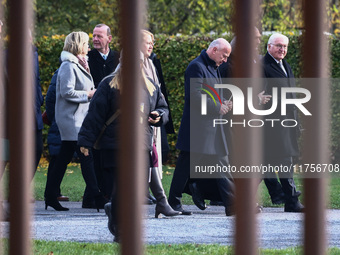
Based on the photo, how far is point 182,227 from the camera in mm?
7031

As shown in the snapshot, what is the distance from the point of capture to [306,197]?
1108 mm

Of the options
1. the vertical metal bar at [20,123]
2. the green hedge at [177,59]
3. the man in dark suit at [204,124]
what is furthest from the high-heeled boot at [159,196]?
the green hedge at [177,59]

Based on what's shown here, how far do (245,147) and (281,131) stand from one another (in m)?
7.42

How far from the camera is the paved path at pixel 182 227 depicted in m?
6.16

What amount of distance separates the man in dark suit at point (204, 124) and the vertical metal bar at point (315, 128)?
6.90m

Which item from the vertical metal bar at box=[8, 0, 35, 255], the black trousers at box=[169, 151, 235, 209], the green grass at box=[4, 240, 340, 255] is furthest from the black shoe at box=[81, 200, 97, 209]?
the vertical metal bar at box=[8, 0, 35, 255]

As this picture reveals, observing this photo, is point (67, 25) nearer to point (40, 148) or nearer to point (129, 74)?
point (40, 148)

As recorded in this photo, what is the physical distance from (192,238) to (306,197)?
17.1 ft

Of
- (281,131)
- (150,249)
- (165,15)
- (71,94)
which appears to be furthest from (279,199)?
(165,15)

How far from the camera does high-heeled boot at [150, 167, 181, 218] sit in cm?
759

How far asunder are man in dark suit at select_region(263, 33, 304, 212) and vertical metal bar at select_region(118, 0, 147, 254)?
714 centimetres

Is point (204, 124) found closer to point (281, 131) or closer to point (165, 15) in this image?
point (281, 131)

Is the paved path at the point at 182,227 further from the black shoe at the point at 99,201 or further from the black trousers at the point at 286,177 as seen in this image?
the black trousers at the point at 286,177

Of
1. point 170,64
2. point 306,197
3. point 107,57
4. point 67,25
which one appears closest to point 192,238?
point 107,57
